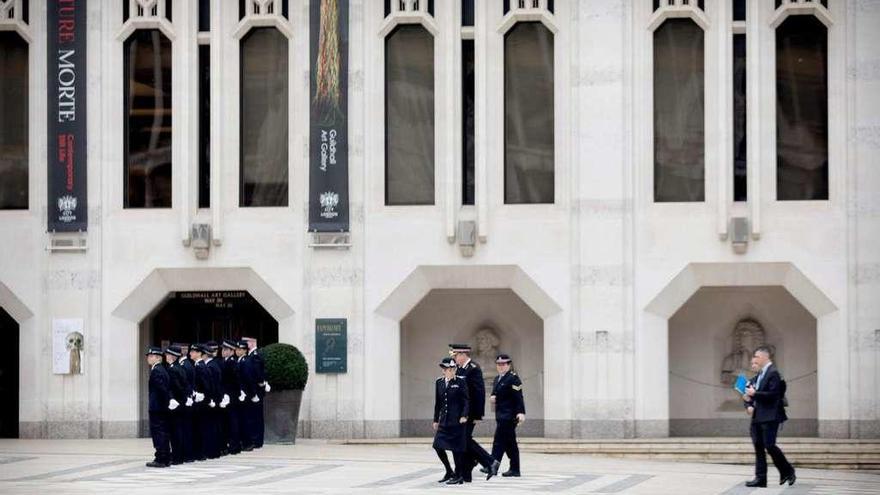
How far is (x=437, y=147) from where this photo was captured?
117ft

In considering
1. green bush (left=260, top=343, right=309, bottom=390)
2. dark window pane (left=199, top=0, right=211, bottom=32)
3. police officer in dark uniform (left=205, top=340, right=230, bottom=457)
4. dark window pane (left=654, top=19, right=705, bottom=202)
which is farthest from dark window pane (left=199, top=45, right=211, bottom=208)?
dark window pane (left=654, top=19, right=705, bottom=202)

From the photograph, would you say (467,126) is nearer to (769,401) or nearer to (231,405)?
(231,405)

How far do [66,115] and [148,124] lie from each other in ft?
5.00

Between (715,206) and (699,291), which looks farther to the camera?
(699,291)

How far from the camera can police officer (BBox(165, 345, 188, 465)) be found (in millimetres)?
28859

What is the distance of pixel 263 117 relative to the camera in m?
36.4

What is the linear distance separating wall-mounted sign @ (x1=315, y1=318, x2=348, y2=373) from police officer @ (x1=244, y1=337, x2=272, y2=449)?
2468 millimetres

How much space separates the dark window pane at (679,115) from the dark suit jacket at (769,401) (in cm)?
1033

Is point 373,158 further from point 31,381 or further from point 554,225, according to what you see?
point 31,381

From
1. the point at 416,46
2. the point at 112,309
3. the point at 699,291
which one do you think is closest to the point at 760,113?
the point at 699,291

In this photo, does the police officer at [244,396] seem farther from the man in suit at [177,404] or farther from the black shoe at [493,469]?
the black shoe at [493,469]

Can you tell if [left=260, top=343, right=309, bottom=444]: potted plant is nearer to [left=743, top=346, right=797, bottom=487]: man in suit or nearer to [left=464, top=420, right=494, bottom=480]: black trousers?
[left=464, top=420, right=494, bottom=480]: black trousers

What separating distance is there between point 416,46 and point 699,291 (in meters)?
7.24

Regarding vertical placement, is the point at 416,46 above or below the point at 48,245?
above
